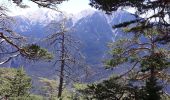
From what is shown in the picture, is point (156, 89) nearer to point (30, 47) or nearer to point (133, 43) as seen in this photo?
point (30, 47)

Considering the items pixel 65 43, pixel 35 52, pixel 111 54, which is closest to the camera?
pixel 35 52

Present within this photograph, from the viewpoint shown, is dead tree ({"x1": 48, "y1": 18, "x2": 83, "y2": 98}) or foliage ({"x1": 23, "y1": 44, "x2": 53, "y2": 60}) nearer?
foliage ({"x1": 23, "y1": 44, "x2": 53, "y2": 60})

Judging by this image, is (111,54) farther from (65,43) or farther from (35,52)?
(35,52)

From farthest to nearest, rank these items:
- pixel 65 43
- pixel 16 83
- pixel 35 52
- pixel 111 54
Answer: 1. pixel 16 83
2. pixel 65 43
3. pixel 111 54
4. pixel 35 52

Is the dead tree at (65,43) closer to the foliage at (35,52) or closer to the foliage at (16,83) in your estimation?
the foliage at (16,83)

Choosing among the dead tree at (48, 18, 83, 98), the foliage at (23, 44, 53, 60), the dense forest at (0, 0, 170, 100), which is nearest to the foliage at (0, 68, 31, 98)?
the dense forest at (0, 0, 170, 100)

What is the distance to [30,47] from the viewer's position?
17.9 meters

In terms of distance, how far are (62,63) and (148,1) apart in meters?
13.6

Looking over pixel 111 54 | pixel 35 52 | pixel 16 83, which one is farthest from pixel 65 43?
pixel 35 52

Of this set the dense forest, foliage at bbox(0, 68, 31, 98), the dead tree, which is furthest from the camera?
foliage at bbox(0, 68, 31, 98)

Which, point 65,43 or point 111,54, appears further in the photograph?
point 65,43

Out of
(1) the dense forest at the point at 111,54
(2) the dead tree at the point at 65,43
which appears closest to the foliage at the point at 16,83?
(1) the dense forest at the point at 111,54

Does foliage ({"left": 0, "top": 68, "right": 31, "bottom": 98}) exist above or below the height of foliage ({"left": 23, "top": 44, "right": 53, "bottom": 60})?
below

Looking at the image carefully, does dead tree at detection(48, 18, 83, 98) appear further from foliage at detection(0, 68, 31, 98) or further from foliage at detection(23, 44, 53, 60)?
foliage at detection(23, 44, 53, 60)
